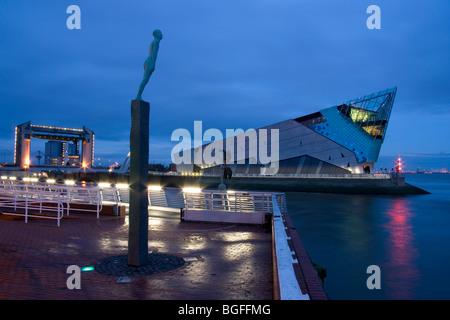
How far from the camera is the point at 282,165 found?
69000 mm

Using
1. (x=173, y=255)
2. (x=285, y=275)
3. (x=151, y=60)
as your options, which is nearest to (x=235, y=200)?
(x=173, y=255)

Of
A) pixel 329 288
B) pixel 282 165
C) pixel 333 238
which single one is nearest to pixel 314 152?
pixel 282 165

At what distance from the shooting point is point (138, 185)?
6.86 metres

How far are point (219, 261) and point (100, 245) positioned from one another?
329 centimetres

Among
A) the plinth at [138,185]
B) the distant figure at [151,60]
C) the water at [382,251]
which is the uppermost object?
the distant figure at [151,60]

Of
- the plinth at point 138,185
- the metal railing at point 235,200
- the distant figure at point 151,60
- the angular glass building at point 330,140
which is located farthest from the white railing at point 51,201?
the angular glass building at point 330,140

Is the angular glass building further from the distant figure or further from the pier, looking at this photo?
the distant figure

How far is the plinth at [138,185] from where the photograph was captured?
22.4 ft

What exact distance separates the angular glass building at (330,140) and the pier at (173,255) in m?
52.0

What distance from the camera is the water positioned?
35.5 feet

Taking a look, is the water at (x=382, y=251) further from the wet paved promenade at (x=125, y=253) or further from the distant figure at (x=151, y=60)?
the distant figure at (x=151, y=60)

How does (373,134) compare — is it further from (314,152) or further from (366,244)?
(366,244)

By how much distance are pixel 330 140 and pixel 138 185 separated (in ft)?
198

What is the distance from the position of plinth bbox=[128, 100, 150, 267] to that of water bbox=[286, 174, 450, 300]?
6.25m
